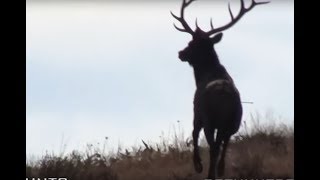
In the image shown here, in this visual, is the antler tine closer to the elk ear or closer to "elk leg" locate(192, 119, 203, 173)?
the elk ear

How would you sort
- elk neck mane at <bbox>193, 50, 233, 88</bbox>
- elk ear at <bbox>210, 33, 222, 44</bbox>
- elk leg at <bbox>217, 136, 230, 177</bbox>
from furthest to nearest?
elk ear at <bbox>210, 33, 222, 44</bbox> → elk neck mane at <bbox>193, 50, 233, 88</bbox> → elk leg at <bbox>217, 136, 230, 177</bbox>

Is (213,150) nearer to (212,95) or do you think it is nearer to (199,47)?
(212,95)

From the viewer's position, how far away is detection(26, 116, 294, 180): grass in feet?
30.6

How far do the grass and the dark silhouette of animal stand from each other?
0.56m

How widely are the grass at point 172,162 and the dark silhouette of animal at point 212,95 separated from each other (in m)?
0.56

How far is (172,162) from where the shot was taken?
33.5 ft

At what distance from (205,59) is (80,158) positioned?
2431 mm

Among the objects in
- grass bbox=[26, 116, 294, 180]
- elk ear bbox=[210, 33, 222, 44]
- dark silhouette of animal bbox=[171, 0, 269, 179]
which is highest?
elk ear bbox=[210, 33, 222, 44]

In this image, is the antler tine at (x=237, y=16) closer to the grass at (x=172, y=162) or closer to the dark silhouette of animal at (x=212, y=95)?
the dark silhouette of animal at (x=212, y=95)

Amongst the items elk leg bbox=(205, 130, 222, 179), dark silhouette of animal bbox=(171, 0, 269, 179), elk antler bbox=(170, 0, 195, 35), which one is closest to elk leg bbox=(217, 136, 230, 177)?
dark silhouette of animal bbox=(171, 0, 269, 179)

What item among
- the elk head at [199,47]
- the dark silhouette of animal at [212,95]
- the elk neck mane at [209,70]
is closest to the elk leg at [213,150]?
the dark silhouette of animal at [212,95]

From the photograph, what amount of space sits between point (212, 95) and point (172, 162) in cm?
180
